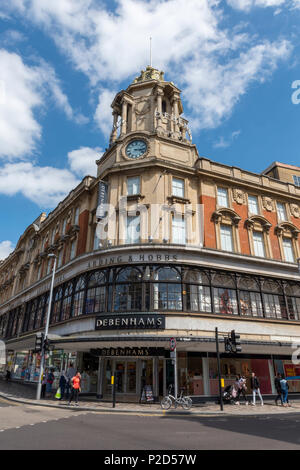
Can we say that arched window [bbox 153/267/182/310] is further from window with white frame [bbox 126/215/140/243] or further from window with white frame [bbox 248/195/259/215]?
window with white frame [bbox 248/195/259/215]

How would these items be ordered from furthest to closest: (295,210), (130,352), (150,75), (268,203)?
(150,75) → (295,210) → (268,203) → (130,352)

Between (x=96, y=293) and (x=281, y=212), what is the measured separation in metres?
19.4

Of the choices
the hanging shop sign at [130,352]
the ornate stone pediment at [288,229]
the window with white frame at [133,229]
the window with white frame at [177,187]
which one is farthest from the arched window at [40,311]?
the ornate stone pediment at [288,229]

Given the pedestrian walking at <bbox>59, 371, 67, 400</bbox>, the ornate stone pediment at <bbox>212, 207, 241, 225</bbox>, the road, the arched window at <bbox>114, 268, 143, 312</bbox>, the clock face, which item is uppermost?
the clock face

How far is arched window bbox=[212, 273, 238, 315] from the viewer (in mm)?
22922

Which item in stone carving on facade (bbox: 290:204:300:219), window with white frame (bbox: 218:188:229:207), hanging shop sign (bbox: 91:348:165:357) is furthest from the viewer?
stone carving on facade (bbox: 290:204:300:219)

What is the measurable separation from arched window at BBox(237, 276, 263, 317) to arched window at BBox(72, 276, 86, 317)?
40.0 ft

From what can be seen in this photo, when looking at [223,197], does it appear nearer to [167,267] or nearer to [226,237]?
[226,237]

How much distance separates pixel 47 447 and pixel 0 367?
4591cm

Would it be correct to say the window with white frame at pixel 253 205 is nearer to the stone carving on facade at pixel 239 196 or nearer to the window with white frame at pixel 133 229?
the stone carving on facade at pixel 239 196

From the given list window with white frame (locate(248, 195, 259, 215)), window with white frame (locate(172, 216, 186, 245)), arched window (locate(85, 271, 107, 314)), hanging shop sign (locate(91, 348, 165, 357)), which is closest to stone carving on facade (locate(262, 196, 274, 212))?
window with white frame (locate(248, 195, 259, 215))

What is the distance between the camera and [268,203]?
29719 mm

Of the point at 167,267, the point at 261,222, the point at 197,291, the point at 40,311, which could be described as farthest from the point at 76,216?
the point at 261,222

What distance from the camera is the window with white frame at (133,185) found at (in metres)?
25.7
